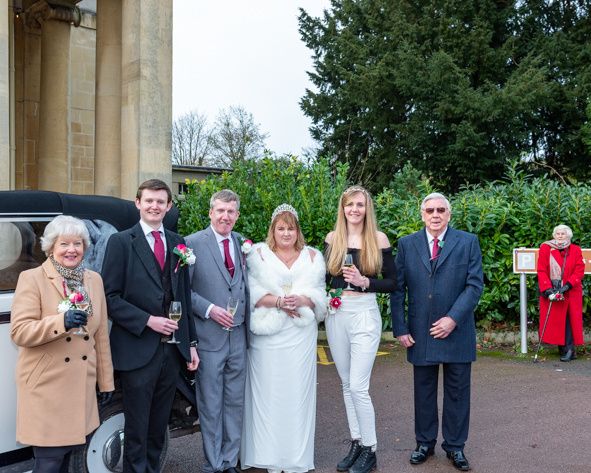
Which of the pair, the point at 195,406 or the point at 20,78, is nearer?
the point at 195,406

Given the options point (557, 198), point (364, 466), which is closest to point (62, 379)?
point (364, 466)

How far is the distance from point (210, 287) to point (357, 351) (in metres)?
1.27

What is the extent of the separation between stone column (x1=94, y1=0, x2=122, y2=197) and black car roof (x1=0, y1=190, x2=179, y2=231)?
399 inches

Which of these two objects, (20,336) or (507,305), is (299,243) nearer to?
(20,336)

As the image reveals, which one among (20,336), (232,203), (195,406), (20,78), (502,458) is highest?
(20,78)

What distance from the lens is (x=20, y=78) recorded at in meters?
19.8

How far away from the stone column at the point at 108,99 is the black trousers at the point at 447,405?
35.1 ft

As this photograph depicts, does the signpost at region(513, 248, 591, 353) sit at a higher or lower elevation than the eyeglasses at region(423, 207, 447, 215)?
lower

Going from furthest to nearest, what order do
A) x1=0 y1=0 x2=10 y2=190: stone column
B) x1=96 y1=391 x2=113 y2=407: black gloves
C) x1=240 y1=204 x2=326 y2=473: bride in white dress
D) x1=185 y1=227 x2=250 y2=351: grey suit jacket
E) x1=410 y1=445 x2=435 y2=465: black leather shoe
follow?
x1=0 y1=0 x2=10 y2=190: stone column → x1=410 y1=445 x2=435 y2=465: black leather shoe → x1=240 y1=204 x2=326 y2=473: bride in white dress → x1=185 y1=227 x2=250 y2=351: grey suit jacket → x1=96 y1=391 x2=113 y2=407: black gloves

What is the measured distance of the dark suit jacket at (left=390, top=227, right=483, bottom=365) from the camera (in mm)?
5258

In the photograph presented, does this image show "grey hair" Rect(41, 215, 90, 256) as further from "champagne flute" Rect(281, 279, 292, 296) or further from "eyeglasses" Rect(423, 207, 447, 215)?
"eyeglasses" Rect(423, 207, 447, 215)

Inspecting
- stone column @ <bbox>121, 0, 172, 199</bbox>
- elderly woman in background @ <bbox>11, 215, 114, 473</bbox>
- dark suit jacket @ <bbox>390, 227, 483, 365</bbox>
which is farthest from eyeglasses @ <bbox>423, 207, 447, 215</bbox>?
stone column @ <bbox>121, 0, 172, 199</bbox>

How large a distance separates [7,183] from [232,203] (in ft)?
25.4

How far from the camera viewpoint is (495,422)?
21.4 feet
